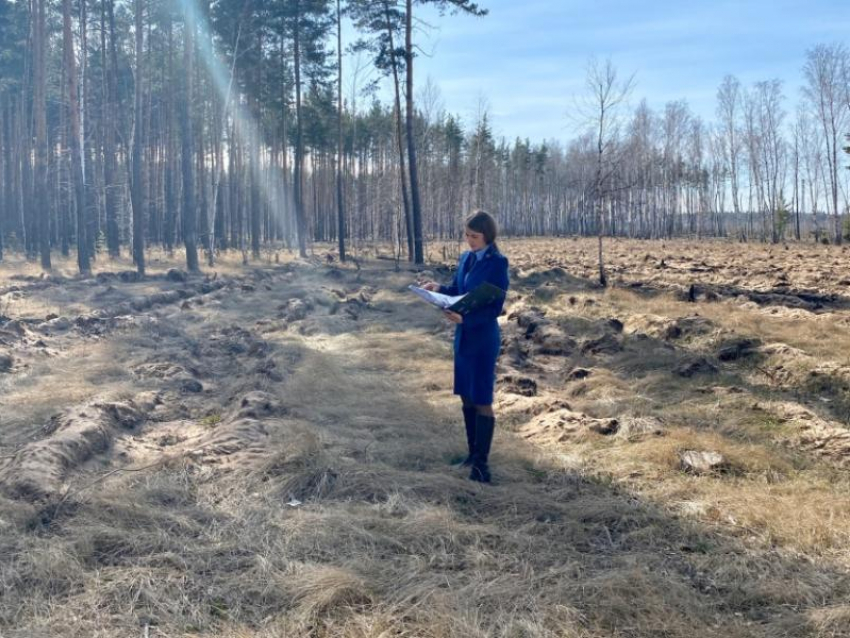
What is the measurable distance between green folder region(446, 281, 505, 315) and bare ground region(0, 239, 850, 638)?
1.21m

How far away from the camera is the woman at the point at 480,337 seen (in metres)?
4.95

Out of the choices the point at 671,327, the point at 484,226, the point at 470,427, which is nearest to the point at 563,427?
the point at 470,427

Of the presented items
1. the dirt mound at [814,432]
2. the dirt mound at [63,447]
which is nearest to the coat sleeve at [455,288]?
the dirt mound at [63,447]

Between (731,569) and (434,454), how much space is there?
8.44ft

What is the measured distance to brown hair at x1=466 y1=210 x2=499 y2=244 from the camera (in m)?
5.01

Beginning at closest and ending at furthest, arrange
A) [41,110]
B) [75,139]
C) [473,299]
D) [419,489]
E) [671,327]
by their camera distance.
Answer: [419,489] < [473,299] < [671,327] < [75,139] < [41,110]

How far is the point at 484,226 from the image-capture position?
16.4 ft

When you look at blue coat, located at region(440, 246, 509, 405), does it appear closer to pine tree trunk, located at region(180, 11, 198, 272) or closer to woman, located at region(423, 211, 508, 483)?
woman, located at region(423, 211, 508, 483)

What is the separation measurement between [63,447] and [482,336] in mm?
3128

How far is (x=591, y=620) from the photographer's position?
10.2 feet

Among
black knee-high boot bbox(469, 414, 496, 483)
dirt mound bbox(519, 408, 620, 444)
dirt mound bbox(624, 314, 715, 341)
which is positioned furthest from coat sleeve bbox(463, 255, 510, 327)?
dirt mound bbox(624, 314, 715, 341)

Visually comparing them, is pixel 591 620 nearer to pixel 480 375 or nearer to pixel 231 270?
pixel 480 375

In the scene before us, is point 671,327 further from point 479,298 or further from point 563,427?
point 479,298

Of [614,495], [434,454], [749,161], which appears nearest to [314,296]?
[434,454]
